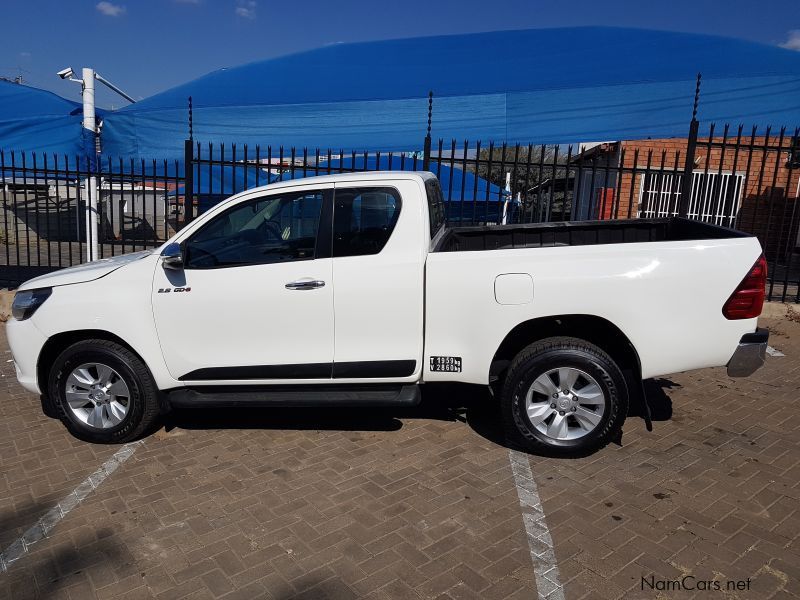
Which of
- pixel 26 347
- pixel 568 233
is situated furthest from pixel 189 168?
pixel 568 233

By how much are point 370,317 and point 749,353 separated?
2458mm

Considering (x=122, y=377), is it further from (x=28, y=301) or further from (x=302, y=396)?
(x=302, y=396)

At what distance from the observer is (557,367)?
13.4ft

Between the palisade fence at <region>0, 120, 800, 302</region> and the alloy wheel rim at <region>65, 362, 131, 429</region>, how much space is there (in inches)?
135

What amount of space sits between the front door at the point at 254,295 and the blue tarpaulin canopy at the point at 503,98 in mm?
4971

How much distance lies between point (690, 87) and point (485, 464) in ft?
21.3

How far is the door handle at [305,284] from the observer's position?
13.6 ft

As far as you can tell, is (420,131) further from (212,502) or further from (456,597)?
(456,597)

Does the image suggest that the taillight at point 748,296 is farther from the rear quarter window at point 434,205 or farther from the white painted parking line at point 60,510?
the white painted parking line at point 60,510

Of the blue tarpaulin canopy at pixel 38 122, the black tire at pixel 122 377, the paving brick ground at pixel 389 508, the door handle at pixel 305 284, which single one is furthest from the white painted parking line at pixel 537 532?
the blue tarpaulin canopy at pixel 38 122

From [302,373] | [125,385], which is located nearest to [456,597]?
[302,373]

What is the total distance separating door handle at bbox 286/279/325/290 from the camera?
414 centimetres

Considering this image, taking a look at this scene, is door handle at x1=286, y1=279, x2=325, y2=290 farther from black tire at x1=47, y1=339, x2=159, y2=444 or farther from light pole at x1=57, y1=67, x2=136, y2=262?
light pole at x1=57, y1=67, x2=136, y2=262

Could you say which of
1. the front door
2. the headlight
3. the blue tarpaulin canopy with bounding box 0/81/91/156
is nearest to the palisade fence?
the blue tarpaulin canopy with bounding box 0/81/91/156
